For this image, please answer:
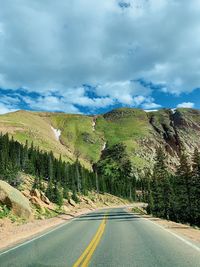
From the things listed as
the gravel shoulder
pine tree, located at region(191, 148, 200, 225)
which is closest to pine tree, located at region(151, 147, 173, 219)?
pine tree, located at region(191, 148, 200, 225)

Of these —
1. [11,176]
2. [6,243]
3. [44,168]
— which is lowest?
[6,243]

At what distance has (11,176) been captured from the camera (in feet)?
160

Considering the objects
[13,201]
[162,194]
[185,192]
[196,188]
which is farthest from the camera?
[162,194]

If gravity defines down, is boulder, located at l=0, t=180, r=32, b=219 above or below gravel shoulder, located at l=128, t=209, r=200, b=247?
above

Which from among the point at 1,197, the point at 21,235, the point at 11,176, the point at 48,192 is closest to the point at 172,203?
the point at 48,192

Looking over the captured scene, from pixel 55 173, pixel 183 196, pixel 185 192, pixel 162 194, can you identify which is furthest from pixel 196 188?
pixel 55 173

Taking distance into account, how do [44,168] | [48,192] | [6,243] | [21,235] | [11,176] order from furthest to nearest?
[44,168] → [48,192] → [11,176] → [21,235] → [6,243]

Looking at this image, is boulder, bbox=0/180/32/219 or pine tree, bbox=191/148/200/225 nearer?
boulder, bbox=0/180/32/219

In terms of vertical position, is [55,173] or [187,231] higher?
[55,173]

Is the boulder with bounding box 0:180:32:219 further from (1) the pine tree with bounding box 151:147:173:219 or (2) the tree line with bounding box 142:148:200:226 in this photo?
(1) the pine tree with bounding box 151:147:173:219

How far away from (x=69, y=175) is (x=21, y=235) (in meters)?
89.6

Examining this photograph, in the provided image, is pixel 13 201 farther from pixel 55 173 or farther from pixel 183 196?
pixel 55 173

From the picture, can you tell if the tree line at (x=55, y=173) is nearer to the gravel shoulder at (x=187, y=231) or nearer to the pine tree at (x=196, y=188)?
the pine tree at (x=196, y=188)

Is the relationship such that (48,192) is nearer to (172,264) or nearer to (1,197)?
(1,197)
